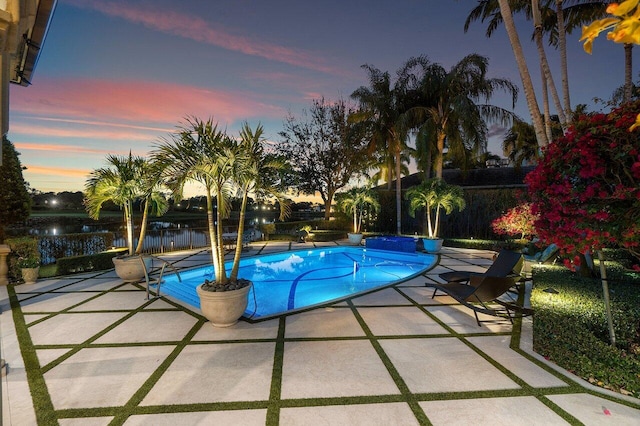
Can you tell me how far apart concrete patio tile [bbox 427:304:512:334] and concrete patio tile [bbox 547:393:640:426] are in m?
1.61

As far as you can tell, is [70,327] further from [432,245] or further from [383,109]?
[383,109]

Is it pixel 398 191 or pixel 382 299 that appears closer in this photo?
pixel 382 299

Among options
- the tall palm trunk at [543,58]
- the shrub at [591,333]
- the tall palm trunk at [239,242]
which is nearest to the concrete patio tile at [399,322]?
the shrub at [591,333]

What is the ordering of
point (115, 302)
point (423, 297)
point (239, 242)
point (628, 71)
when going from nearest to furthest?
point (239, 242) < point (115, 302) < point (423, 297) < point (628, 71)

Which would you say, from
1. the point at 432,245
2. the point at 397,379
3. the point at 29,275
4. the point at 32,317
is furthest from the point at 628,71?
the point at 29,275

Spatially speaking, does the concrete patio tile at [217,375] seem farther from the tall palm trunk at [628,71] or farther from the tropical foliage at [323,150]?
the tropical foliage at [323,150]

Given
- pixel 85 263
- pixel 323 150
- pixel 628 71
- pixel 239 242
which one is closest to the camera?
pixel 239 242

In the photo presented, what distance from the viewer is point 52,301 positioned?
589 cm

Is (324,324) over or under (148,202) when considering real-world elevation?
under

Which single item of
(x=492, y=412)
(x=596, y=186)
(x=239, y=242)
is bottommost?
(x=492, y=412)

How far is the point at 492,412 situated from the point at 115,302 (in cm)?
663

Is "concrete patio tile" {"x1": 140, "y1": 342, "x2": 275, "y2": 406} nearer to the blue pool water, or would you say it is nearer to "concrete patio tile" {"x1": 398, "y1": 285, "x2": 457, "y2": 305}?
the blue pool water

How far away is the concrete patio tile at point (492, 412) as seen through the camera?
8.70 ft

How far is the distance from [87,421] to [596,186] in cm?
563
